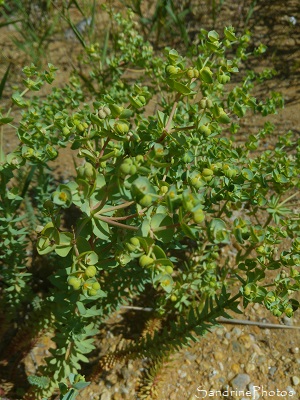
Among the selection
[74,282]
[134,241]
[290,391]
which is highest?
[134,241]

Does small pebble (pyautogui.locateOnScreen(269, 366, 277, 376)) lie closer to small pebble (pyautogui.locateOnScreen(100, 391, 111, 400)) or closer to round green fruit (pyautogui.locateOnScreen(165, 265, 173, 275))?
small pebble (pyautogui.locateOnScreen(100, 391, 111, 400))

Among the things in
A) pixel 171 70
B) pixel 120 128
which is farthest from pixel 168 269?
pixel 171 70

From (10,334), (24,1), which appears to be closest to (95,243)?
(10,334)

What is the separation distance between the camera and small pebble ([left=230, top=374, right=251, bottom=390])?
1733 mm

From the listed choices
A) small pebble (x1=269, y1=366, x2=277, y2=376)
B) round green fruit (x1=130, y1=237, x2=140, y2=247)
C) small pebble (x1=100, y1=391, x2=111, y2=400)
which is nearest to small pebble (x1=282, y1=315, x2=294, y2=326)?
small pebble (x1=269, y1=366, x2=277, y2=376)

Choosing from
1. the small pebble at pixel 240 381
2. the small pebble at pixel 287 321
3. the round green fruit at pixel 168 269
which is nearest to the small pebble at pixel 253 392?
the small pebble at pixel 240 381

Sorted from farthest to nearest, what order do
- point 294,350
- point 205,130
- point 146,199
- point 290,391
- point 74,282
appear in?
point 294,350 < point 290,391 < point 205,130 < point 74,282 < point 146,199

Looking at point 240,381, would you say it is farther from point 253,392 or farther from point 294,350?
point 294,350

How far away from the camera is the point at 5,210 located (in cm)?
150

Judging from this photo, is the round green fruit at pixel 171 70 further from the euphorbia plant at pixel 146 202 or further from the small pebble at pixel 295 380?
the small pebble at pixel 295 380

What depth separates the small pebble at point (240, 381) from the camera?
5.69 ft

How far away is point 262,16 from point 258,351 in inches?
104

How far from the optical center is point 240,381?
175 centimetres

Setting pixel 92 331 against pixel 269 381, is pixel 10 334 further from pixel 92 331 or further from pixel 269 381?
pixel 269 381
